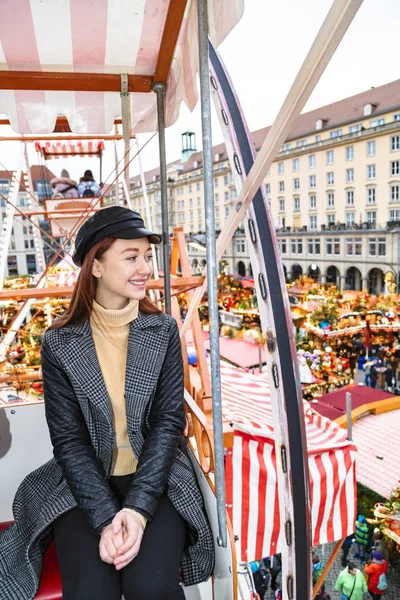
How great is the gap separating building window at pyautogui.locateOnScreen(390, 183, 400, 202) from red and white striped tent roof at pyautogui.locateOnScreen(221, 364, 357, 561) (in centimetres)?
3491

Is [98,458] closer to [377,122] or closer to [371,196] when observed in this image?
[371,196]

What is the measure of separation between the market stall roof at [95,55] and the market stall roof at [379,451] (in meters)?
6.93

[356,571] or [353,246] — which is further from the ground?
[353,246]

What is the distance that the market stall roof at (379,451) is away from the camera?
7438mm

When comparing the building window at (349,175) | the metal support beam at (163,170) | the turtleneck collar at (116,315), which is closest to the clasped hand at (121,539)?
the turtleneck collar at (116,315)

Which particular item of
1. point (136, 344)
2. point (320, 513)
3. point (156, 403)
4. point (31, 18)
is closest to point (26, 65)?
point (31, 18)

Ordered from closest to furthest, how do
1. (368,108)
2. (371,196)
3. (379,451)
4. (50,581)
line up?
1. (50,581)
2. (379,451)
3. (371,196)
4. (368,108)

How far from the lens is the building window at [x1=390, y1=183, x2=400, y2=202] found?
115ft

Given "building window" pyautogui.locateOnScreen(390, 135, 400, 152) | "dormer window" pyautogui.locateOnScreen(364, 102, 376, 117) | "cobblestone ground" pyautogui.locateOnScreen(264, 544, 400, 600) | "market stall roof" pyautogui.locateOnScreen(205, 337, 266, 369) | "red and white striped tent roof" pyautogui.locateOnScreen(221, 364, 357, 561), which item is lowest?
"cobblestone ground" pyautogui.locateOnScreen(264, 544, 400, 600)

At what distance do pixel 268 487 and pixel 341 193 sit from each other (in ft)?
126

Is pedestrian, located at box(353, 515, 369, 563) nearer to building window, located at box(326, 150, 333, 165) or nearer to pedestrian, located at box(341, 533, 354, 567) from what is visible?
pedestrian, located at box(341, 533, 354, 567)

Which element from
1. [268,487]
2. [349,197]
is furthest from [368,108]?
[268,487]

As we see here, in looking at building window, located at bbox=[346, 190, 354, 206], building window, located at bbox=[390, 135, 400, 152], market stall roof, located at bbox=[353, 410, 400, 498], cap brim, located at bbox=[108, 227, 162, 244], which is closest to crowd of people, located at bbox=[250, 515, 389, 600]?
market stall roof, located at bbox=[353, 410, 400, 498]

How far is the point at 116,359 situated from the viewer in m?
1.70
